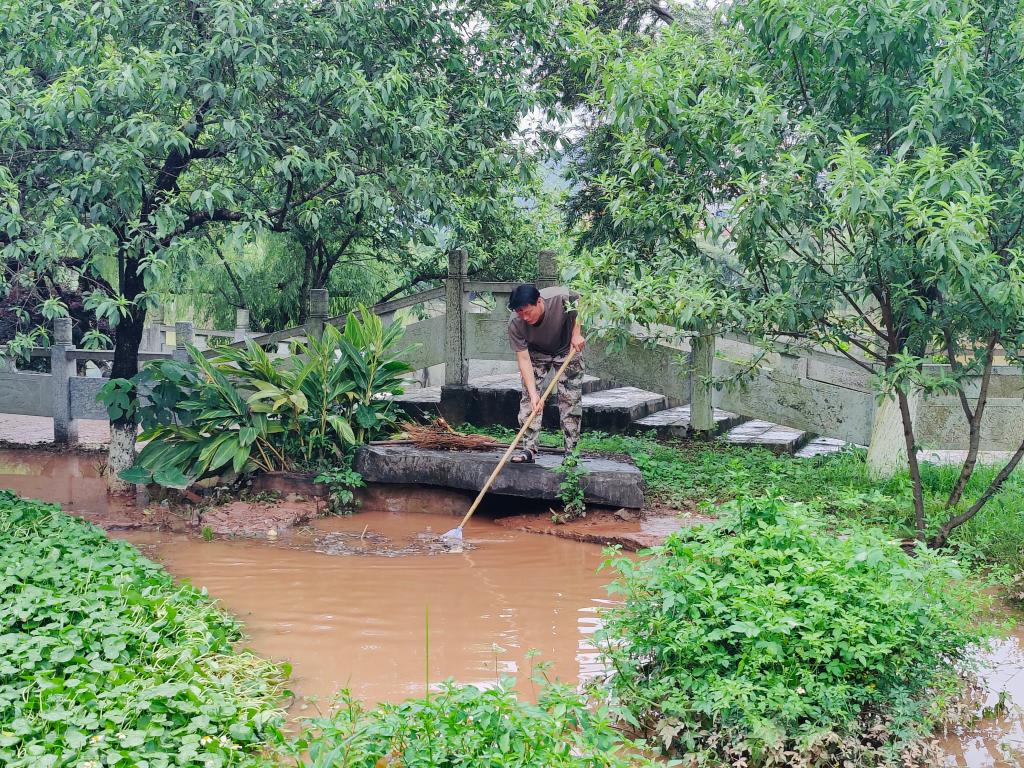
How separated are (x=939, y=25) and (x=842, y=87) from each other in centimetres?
71

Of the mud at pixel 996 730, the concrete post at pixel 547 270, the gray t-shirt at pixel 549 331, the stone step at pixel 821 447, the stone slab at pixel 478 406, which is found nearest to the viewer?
the mud at pixel 996 730

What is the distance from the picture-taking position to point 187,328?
1221 cm

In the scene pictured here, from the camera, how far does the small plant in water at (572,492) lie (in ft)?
24.5

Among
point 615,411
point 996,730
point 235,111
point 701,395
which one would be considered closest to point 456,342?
point 615,411

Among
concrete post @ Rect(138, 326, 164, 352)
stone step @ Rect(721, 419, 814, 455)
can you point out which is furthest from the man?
concrete post @ Rect(138, 326, 164, 352)

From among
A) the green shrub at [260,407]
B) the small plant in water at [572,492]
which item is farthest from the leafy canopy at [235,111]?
the small plant in water at [572,492]

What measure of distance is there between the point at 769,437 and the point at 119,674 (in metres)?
7.76

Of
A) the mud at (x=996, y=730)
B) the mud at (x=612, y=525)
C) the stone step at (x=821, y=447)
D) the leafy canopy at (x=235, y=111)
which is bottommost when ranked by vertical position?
the mud at (x=996, y=730)

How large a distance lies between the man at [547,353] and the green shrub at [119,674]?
3.33 metres

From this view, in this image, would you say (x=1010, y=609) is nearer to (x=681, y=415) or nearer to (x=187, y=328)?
(x=681, y=415)

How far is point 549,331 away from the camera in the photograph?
7805 mm

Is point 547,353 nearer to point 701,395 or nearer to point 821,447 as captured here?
point 701,395

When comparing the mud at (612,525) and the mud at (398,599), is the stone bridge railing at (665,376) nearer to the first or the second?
the mud at (612,525)

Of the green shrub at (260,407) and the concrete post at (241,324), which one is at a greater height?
the concrete post at (241,324)
